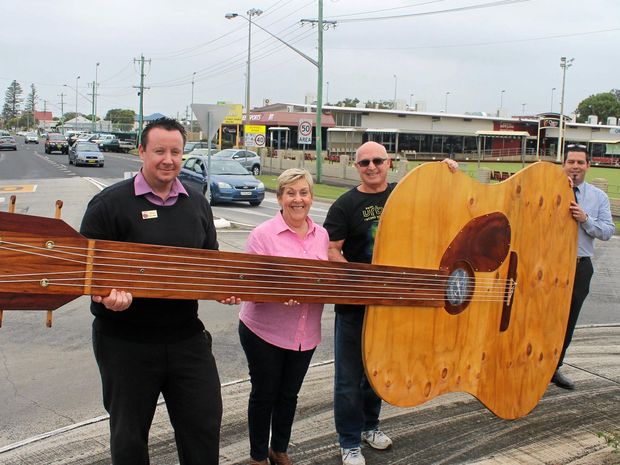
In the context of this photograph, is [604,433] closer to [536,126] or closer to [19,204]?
[19,204]

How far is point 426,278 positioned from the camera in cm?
320

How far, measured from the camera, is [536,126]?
252 feet

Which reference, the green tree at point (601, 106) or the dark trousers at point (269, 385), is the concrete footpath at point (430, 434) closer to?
the dark trousers at point (269, 385)

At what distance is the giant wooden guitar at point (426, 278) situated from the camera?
215cm

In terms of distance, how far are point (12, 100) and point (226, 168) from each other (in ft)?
656

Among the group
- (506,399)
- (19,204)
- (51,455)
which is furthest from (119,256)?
(19,204)

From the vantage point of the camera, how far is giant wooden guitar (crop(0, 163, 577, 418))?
7.06 ft

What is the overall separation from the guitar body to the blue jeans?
0.37 m

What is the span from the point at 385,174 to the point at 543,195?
3.80 feet

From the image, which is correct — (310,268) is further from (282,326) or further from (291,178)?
(291,178)

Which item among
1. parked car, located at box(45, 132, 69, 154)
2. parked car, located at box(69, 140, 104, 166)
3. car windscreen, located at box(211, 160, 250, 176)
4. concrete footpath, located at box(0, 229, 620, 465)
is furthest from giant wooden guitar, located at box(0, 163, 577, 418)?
parked car, located at box(45, 132, 69, 154)

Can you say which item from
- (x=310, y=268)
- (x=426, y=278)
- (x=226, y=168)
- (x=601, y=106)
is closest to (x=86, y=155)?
(x=226, y=168)

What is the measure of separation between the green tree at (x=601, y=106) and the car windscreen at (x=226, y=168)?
367ft

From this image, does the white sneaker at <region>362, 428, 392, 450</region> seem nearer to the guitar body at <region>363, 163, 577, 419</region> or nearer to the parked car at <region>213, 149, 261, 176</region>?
the guitar body at <region>363, 163, 577, 419</region>
